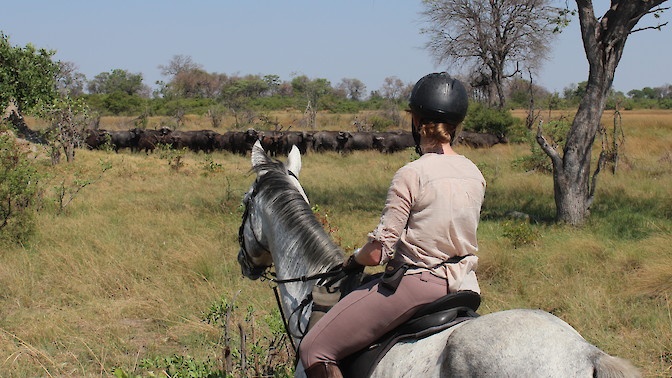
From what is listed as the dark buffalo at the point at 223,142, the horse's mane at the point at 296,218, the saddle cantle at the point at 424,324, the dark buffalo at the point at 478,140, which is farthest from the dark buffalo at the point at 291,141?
the saddle cantle at the point at 424,324

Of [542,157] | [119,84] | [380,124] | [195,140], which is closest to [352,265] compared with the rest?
[542,157]

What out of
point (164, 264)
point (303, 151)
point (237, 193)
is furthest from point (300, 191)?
point (303, 151)

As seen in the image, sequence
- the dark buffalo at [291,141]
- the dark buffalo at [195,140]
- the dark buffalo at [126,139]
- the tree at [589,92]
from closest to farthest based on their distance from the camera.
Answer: the tree at [589,92] → the dark buffalo at [291,141] → the dark buffalo at [195,140] → the dark buffalo at [126,139]

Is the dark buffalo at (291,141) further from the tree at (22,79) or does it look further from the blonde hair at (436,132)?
the blonde hair at (436,132)

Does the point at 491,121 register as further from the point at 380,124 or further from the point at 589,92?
the point at 589,92

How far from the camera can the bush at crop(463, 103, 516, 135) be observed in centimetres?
2797

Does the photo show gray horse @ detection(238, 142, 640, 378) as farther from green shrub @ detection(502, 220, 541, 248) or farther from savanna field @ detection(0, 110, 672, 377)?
green shrub @ detection(502, 220, 541, 248)

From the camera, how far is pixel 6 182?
8.18 meters

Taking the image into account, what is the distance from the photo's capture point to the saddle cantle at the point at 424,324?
224cm

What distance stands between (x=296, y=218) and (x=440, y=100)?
100cm

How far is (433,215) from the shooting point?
2.25m

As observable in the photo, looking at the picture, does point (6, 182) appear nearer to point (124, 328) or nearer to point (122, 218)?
point (122, 218)

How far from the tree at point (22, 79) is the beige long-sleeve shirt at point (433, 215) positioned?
1994 centimetres

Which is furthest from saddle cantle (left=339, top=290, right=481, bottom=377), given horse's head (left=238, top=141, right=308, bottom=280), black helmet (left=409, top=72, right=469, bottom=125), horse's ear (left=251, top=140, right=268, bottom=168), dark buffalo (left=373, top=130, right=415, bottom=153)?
dark buffalo (left=373, top=130, right=415, bottom=153)
